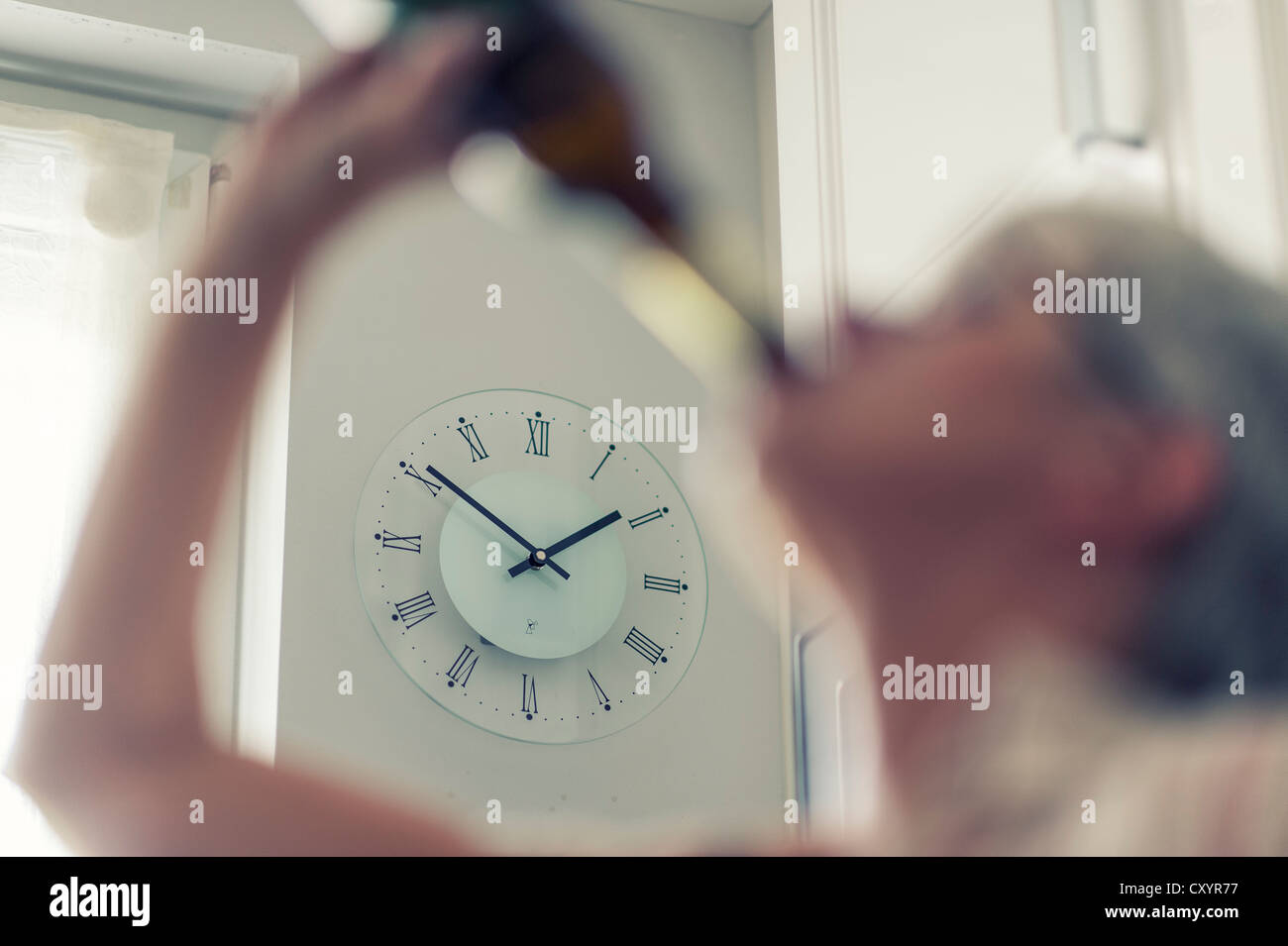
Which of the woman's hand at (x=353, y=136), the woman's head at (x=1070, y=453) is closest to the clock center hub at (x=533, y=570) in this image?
the woman's head at (x=1070, y=453)

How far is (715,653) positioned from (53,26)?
798 mm

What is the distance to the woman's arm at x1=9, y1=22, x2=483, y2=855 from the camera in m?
0.97

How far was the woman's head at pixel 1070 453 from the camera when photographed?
114 centimetres

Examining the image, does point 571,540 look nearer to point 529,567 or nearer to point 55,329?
point 529,567

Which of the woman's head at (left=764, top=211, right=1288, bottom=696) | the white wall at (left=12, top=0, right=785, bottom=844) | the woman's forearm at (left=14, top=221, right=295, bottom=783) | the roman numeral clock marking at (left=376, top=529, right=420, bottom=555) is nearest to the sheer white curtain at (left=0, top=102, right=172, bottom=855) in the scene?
the woman's forearm at (left=14, top=221, right=295, bottom=783)

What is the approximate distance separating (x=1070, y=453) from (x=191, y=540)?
2.45 feet

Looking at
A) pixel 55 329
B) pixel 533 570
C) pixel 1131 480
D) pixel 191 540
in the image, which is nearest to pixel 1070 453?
pixel 1131 480

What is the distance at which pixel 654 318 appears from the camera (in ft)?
4.01

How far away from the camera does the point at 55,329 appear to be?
108 cm

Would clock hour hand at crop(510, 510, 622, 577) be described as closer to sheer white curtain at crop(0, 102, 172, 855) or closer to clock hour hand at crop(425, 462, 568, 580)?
clock hour hand at crop(425, 462, 568, 580)

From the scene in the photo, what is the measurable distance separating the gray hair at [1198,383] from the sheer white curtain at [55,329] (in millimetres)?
735

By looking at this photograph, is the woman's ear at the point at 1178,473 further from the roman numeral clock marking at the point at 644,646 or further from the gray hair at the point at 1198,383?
the roman numeral clock marking at the point at 644,646

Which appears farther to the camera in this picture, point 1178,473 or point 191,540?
point 1178,473
